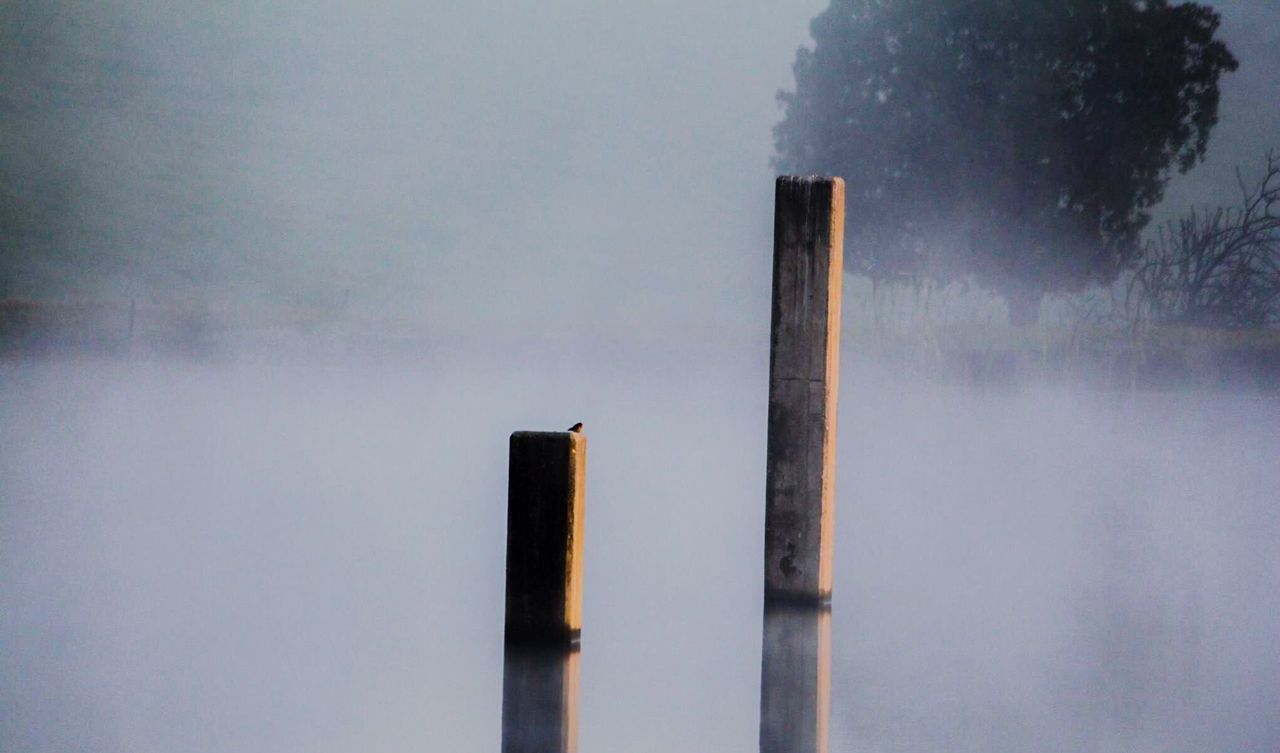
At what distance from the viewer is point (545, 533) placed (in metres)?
3.87

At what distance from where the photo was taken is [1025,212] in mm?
19203

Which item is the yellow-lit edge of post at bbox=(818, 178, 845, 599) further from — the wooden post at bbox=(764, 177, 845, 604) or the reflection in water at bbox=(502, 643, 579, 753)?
the reflection in water at bbox=(502, 643, 579, 753)

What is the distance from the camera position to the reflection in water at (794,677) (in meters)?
4.49

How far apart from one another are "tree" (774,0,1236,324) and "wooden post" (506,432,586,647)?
50.2ft

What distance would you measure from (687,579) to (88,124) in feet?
82.2

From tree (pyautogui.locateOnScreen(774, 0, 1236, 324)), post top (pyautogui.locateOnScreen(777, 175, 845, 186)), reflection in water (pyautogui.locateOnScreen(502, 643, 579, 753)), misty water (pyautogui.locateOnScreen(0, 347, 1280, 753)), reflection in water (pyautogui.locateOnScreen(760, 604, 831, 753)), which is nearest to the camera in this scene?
reflection in water (pyautogui.locateOnScreen(502, 643, 579, 753))

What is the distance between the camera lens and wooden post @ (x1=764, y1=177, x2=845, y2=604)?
15.5ft

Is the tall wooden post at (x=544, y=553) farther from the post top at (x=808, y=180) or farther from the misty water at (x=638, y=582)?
the post top at (x=808, y=180)

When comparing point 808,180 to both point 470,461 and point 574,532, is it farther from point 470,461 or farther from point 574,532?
point 470,461

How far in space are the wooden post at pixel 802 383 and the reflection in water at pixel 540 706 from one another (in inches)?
38.6

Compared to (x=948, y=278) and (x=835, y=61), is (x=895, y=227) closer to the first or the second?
(x=948, y=278)

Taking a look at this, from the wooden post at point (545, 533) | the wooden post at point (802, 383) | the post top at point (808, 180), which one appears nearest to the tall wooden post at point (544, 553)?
the wooden post at point (545, 533)

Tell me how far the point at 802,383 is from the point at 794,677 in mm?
981

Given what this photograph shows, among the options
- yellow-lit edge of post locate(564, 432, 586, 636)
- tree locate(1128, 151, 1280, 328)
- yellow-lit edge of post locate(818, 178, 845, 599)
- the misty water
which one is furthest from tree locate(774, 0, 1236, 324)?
yellow-lit edge of post locate(564, 432, 586, 636)
